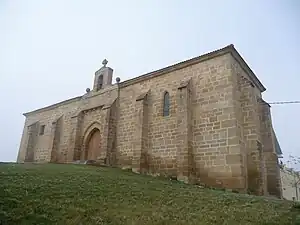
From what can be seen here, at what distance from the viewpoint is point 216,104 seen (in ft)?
42.4

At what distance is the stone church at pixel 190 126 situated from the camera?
39.8ft

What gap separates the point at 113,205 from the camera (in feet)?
20.7

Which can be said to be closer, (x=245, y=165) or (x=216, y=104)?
(x=245, y=165)

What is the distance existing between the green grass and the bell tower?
1158 centimetres

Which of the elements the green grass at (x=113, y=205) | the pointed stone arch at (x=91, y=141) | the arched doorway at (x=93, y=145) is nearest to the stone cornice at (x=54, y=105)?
the pointed stone arch at (x=91, y=141)

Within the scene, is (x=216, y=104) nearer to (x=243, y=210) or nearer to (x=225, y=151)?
(x=225, y=151)

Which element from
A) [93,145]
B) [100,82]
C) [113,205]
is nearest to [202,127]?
[113,205]

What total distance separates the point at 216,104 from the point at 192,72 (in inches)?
100

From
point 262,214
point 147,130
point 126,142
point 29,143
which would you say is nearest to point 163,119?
point 147,130

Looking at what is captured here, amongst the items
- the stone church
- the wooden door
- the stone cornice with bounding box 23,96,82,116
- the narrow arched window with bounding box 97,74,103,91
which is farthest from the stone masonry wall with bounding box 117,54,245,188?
the stone cornice with bounding box 23,96,82,116

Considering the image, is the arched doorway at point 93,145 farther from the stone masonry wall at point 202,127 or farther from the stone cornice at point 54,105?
the stone cornice at point 54,105

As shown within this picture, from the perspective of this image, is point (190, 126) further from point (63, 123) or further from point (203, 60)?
point (63, 123)

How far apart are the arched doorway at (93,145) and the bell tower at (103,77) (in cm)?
347

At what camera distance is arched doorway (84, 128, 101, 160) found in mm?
17656
